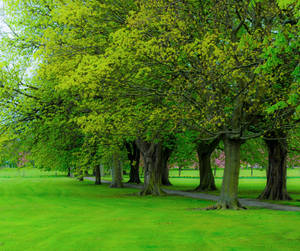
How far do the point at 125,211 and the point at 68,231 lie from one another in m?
6.75

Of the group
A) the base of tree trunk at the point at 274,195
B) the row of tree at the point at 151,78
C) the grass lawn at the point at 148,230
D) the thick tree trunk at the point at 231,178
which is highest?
the row of tree at the point at 151,78

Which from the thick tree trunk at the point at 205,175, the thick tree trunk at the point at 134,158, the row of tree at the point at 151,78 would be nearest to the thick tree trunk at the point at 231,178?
the row of tree at the point at 151,78

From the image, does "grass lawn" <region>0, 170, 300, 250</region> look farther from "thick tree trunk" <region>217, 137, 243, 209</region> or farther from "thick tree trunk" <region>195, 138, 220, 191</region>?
"thick tree trunk" <region>195, 138, 220, 191</region>

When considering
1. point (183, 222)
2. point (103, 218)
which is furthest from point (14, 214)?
point (183, 222)

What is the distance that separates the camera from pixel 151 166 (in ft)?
102

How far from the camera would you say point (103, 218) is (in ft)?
58.0

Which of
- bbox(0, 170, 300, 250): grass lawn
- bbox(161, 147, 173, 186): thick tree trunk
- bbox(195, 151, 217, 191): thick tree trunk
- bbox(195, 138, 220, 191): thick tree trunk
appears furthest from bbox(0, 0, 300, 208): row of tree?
bbox(161, 147, 173, 186): thick tree trunk

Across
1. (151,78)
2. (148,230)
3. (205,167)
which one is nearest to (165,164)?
(205,167)

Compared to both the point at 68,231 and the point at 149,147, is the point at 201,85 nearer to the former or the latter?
the point at 68,231

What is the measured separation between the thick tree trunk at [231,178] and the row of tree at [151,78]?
2.0 inches

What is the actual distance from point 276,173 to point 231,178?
31.4 feet

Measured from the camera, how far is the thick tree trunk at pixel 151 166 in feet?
102

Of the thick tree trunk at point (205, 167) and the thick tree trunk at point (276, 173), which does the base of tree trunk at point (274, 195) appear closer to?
the thick tree trunk at point (276, 173)

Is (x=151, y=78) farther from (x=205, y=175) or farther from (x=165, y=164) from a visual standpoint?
(x=165, y=164)
